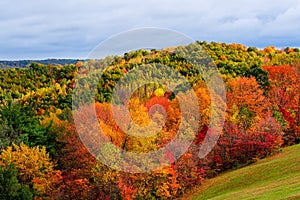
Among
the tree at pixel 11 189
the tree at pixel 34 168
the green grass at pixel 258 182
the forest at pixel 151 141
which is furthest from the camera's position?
the tree at pixel 34 168

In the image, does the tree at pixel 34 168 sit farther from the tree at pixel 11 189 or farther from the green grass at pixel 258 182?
the green grass at pixel 258 182

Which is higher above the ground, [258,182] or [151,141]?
[151,141]

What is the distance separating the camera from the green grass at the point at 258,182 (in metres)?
30.7

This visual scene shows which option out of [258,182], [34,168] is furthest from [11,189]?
[258,182]

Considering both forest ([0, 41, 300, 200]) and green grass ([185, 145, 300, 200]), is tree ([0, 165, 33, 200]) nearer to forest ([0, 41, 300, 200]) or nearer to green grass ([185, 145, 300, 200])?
forest ([0, 41, 300, 200])

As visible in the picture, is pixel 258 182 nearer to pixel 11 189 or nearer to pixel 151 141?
pixel 151 141

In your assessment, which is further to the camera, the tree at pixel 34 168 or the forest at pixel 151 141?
the tree at pixel 34 168

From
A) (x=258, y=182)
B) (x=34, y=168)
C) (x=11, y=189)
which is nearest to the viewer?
(x=258, y=182)

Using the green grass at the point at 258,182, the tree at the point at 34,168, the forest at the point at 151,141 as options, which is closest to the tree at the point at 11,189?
the forest at the point at 151,141

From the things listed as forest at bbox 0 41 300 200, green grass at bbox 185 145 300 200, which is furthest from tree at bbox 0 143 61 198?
green grass at bbox 185 145 300 200

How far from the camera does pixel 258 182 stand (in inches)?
1490

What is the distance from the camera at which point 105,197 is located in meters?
41.0

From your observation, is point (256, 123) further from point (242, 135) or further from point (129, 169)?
point (129, 169)

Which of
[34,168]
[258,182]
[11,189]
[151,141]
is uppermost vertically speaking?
[151,141]
